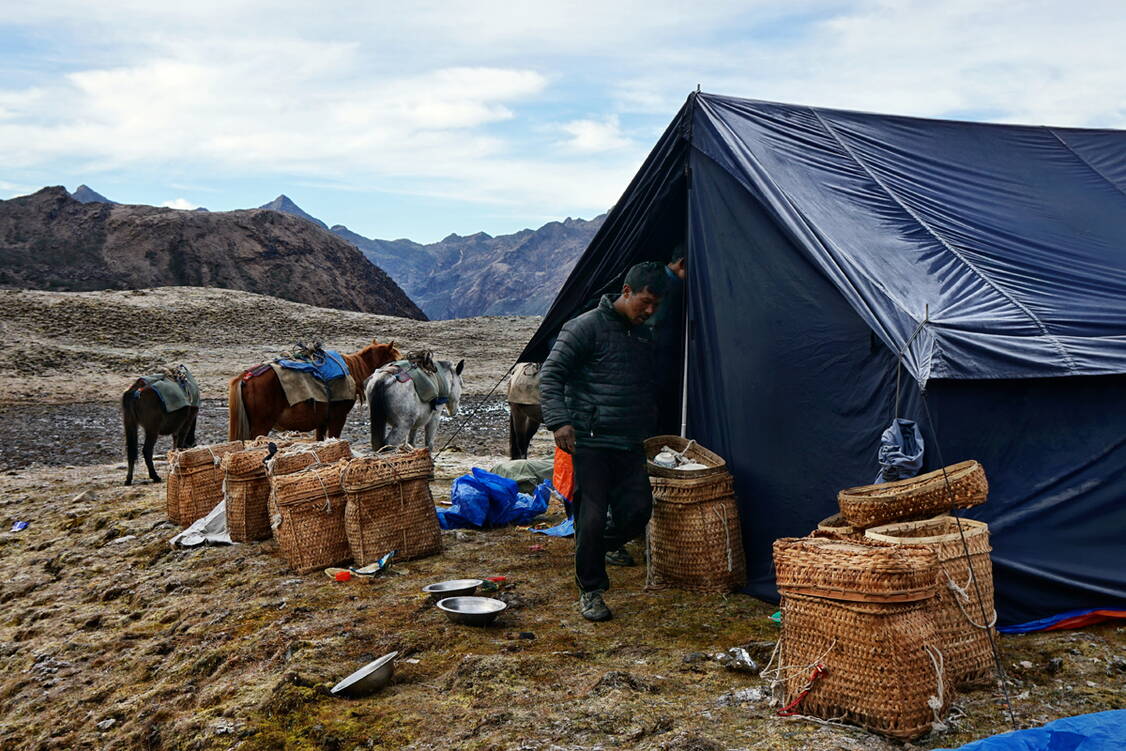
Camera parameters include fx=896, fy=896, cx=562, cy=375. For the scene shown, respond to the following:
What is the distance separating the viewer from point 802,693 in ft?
12.0

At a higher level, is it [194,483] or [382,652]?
[194,483]

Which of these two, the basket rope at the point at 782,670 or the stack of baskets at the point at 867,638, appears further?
the basket rope at the point at 782,670

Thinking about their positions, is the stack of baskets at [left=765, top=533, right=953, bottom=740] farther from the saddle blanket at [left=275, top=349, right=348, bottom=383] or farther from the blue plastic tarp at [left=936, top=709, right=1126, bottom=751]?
the saddle blanket at [left=275, top=349, right=348, bottom=383]

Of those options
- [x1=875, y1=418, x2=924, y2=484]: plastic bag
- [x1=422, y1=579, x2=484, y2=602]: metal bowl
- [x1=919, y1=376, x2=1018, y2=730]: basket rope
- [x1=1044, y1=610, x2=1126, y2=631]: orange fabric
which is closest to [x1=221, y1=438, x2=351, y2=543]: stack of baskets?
[x1=422, y1=579, x2=484, y2=602]: metal bowl

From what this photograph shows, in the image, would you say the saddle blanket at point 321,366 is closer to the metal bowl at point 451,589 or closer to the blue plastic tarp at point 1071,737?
the metal bowl at point 451,589

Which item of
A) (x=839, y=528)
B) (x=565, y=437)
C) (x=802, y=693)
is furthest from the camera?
(x=565, y=437)

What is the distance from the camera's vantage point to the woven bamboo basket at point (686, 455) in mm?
5453

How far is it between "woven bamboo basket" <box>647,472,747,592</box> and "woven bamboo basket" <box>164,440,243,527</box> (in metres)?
4.56


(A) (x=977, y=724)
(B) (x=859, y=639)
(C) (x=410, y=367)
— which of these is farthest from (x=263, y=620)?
(C) (x=410, y=367)

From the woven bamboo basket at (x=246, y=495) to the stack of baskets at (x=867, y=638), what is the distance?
5184 mm

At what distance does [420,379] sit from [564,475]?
322cm

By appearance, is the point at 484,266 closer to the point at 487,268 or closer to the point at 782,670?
the point at 487,268

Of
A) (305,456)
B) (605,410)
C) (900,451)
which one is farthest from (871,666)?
(305,456)

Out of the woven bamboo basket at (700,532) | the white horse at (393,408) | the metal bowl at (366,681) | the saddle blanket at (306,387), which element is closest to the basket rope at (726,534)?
the woven bamboo basket at (700,532)
